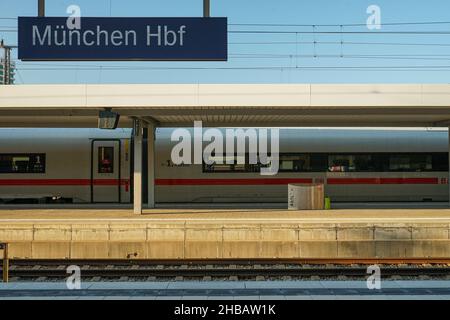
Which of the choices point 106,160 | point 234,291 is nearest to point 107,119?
point 106,160

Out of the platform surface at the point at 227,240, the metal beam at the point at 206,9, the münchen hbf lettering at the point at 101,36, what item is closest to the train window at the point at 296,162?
the platform surface at the point at 227,240

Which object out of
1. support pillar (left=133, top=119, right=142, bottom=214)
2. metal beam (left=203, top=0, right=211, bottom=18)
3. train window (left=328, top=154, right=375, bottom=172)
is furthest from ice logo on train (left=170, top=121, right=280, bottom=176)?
metal beam (left=203, top=0, right=211, bottom=18)

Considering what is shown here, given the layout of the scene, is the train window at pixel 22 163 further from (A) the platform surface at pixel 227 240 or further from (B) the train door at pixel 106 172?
(A) the platform surface at pixel 227 240

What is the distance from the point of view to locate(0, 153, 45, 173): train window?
18156 millimetres

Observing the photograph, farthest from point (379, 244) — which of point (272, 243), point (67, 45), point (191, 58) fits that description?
point (67, 45)

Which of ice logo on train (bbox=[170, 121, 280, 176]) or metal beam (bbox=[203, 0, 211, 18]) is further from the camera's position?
ice logo on train (bbox=[170, 121, 280, 176])

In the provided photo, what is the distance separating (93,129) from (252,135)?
572cm

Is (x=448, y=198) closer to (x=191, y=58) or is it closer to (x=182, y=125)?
(x=182, y=125)

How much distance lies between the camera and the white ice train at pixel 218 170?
59.6 ft

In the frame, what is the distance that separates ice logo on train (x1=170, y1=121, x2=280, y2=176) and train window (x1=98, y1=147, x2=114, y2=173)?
2.18 metres

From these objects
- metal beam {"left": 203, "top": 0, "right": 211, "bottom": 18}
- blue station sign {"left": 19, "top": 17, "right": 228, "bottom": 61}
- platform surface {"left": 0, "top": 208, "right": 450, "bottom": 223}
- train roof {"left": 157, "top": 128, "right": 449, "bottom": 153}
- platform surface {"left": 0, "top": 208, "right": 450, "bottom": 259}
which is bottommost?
platform surface {"left": 0, "top": 208, "right": 450, "bottom": 259}

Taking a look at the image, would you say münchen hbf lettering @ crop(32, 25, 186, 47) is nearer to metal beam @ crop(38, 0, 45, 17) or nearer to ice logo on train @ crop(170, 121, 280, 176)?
metal beam @ crop(38, 0, 45, 17)

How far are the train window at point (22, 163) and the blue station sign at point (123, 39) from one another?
12409 mm
